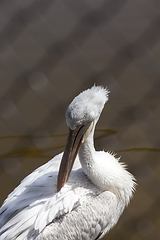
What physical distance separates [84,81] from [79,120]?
45.2 inches

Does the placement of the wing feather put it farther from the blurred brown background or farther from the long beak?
the blurred brown background

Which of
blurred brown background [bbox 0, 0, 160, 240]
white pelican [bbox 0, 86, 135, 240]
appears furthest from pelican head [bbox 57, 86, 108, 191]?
blurred brown background [bbox 0, 0, 160, 240]

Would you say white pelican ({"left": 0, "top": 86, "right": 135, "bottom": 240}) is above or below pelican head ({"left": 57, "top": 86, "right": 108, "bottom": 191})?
below

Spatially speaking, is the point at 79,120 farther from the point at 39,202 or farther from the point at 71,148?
the point at 39,202

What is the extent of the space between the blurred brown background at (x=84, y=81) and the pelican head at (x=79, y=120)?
1.76ft

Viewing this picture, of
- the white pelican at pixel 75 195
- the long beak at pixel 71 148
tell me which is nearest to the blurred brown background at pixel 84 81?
the white pelican at pixel 75 195

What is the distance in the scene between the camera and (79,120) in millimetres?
1458

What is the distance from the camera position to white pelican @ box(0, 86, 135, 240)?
1.48 metres

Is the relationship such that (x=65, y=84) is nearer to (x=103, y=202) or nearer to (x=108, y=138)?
(x=108, y=138)

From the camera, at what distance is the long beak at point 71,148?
1512 mm

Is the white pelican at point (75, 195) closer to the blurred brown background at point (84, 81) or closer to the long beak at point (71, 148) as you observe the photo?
the long beak at point (71, 148)

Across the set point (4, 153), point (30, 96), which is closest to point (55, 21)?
point (30, 96)

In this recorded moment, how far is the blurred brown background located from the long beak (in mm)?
508

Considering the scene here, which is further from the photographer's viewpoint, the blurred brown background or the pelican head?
the blurred brown background
